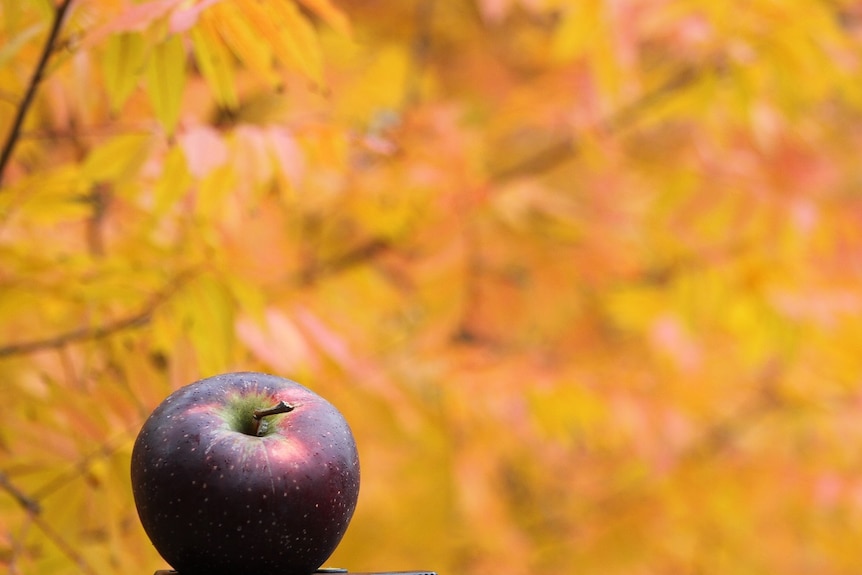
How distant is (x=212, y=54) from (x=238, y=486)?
0.75 m

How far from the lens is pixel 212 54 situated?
4.53ft

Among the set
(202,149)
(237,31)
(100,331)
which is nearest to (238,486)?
(237,31)

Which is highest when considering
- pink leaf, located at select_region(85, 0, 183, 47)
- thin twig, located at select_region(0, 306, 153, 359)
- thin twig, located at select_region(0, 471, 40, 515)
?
pink leaf, located at select_region(85, 0, 183, 47)

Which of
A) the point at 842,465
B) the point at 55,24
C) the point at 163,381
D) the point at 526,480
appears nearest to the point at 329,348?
the point at 163,381

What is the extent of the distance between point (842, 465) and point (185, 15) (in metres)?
3.54

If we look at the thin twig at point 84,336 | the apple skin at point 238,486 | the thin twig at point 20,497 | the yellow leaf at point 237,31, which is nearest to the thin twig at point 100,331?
the thin twig at point 84,336

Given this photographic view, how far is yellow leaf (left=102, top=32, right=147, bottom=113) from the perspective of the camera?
129 cm

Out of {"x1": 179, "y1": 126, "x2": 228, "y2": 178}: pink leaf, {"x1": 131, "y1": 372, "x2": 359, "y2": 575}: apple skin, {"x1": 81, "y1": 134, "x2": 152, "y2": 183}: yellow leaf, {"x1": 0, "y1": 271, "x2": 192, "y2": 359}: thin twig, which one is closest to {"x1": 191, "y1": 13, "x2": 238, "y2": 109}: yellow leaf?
{"x1": 179, "y1": 126, "x2": 228, "y2": 178}: pink leaf

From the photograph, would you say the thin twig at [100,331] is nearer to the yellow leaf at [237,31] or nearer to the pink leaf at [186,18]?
the yellow leaf at [237,31]

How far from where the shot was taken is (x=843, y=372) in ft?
10.4

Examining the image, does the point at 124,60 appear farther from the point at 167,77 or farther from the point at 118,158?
the point at 118,158

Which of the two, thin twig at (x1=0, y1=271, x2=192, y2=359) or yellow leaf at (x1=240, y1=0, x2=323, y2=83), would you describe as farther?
thin twig at (x1=0, y1=271, x2=192, y2=359)

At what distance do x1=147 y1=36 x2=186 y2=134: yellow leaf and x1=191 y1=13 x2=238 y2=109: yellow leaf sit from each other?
4cm

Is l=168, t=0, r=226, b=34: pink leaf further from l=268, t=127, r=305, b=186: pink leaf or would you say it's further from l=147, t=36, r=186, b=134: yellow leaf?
l=268, t=127, r=305, b=186: pink leaf
